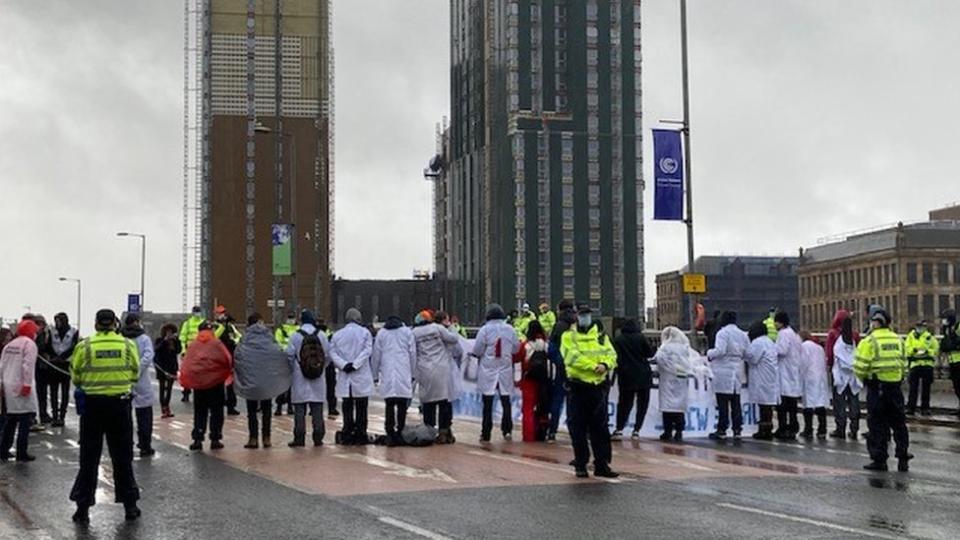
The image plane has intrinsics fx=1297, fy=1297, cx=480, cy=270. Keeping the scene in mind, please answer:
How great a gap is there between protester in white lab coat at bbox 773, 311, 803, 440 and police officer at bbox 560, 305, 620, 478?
6.91m

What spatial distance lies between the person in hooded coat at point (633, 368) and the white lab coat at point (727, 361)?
1135 mm

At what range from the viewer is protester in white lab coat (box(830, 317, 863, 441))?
67.6ft

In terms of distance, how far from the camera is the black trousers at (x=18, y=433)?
1701cm

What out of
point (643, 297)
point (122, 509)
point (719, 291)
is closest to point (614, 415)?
point (122, 509)

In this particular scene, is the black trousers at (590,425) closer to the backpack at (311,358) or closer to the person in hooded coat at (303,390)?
the backpack at (311,358)

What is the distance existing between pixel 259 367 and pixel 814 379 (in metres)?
9.09

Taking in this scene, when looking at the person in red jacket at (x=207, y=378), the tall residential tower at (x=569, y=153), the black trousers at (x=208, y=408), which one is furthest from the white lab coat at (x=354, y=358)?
the tall residential tower at (x=569, y=153)

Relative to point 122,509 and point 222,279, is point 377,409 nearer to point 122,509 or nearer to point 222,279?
point 122,509

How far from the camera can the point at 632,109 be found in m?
101

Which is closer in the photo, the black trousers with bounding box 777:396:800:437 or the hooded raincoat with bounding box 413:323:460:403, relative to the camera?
the hooded raincoat with bounding box 413:323:460:403

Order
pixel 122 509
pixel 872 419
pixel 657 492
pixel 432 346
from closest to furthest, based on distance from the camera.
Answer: pixel 122 509 → pixel 657 492 → pixel 872 419 → pixel 432 346

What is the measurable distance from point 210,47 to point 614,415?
279ft

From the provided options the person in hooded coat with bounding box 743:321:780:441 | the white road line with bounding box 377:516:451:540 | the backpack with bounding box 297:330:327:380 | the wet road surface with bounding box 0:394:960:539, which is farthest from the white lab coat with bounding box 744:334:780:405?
the white road line with bounding box 377:516:451:540

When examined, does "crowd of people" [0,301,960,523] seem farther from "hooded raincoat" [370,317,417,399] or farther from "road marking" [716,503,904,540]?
"road marking" [716,503,904,540]
